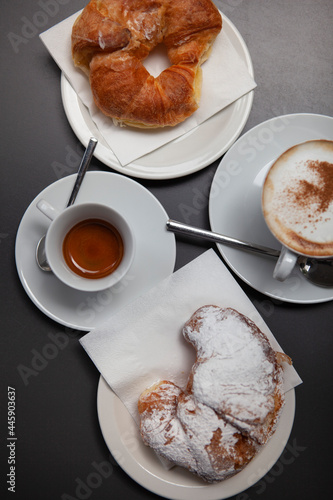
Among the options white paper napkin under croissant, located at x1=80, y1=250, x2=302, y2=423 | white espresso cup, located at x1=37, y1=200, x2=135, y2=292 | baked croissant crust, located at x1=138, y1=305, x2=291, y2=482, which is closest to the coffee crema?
white espresso cup, located at x1=37, y1=200, x2=135, y2=292

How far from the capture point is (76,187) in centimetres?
132

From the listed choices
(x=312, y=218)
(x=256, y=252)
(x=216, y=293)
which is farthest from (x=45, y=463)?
(x=312, y=218)

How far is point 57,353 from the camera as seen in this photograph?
4.73 ft

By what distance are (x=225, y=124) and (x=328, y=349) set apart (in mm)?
852

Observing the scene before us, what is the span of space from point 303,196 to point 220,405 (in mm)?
638

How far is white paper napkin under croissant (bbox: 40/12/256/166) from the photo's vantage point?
1.37 meters

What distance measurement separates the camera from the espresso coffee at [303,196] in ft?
3.89

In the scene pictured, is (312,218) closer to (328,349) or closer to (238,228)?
(238,228)

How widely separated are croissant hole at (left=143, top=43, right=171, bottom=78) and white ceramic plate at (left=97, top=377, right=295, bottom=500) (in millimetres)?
1036

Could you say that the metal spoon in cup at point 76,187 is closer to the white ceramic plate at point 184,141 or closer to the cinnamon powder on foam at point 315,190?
the white ceramic plate at point 184,141

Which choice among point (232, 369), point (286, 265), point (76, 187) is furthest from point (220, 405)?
point (76, 187)

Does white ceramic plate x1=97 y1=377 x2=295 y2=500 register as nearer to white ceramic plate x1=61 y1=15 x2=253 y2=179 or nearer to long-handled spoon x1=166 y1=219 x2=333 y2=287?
long-handled spoon x1=166 y1=219 x2=333 y2=287

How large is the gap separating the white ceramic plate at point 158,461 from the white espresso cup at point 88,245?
13.4 inches

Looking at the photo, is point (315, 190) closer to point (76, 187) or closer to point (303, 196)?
point (303, 196)
